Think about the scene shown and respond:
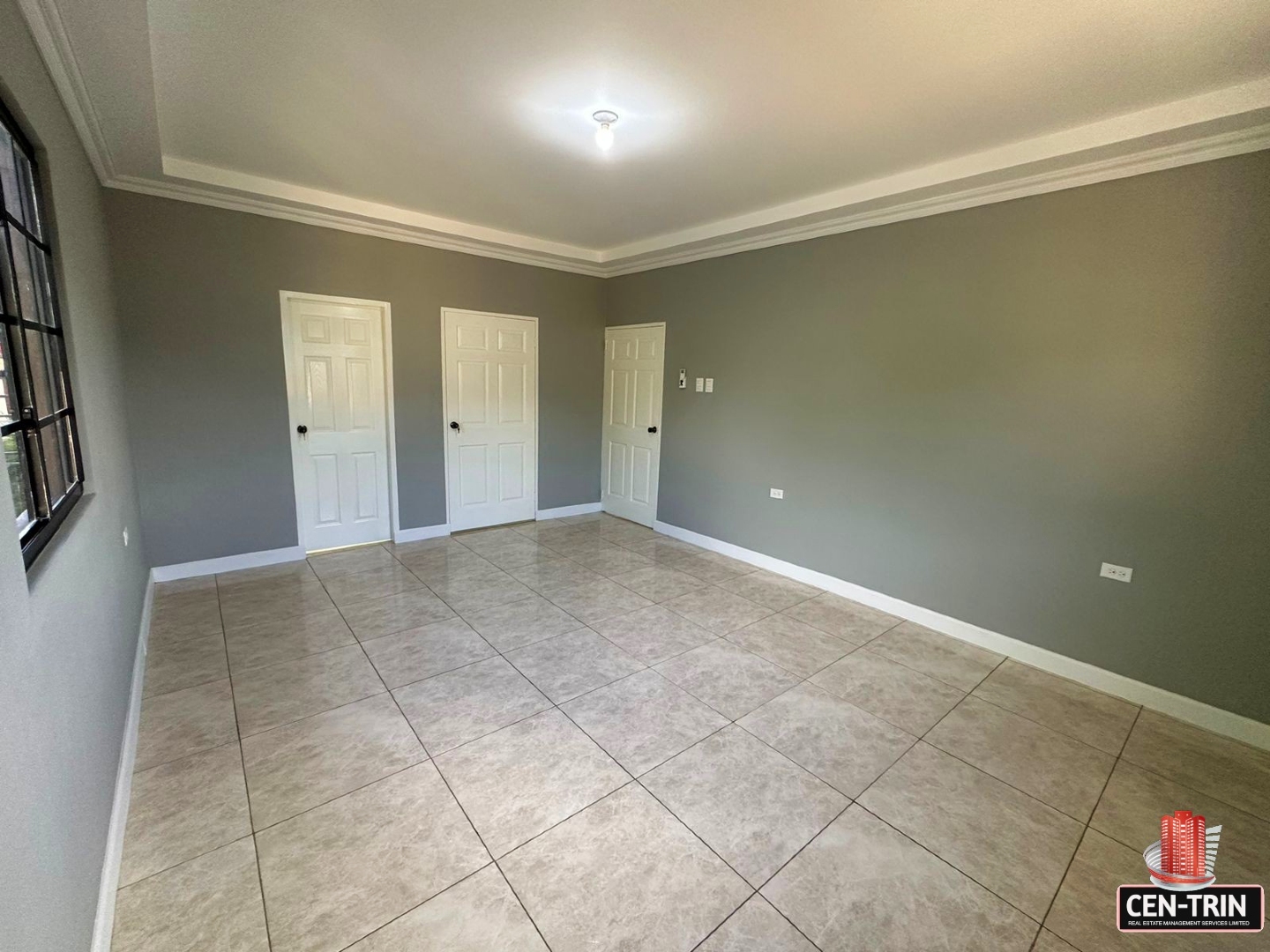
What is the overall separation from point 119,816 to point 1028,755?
341 centimetres

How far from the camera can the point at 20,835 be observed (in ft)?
3.05

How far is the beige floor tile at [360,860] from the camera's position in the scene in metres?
1.47

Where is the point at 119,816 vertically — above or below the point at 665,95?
below

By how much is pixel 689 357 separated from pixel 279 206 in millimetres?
3258

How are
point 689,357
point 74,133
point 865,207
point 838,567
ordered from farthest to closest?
1. point 689,357
2. point 838,567
3. point 865,207
4. point 74,133

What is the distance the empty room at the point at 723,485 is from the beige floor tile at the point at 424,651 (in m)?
0.05

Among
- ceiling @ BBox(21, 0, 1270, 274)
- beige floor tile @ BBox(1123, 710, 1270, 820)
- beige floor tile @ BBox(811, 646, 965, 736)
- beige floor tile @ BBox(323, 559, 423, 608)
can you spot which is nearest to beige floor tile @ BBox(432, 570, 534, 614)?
beige floor tile @ BBox(323, 559, 423, 608)

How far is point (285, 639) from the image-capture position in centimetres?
297

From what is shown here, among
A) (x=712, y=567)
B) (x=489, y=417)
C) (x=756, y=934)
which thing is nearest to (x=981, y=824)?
(x=756, y=934)

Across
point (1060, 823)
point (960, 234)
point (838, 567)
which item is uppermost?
point (960, 234)

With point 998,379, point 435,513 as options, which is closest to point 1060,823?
point 998,379

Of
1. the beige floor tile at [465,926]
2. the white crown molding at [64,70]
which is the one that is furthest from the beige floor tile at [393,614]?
the white crown molding at [64,70]

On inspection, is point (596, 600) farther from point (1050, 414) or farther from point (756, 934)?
point (1050, 414)

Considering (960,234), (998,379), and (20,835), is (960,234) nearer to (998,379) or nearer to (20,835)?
(998,379)
